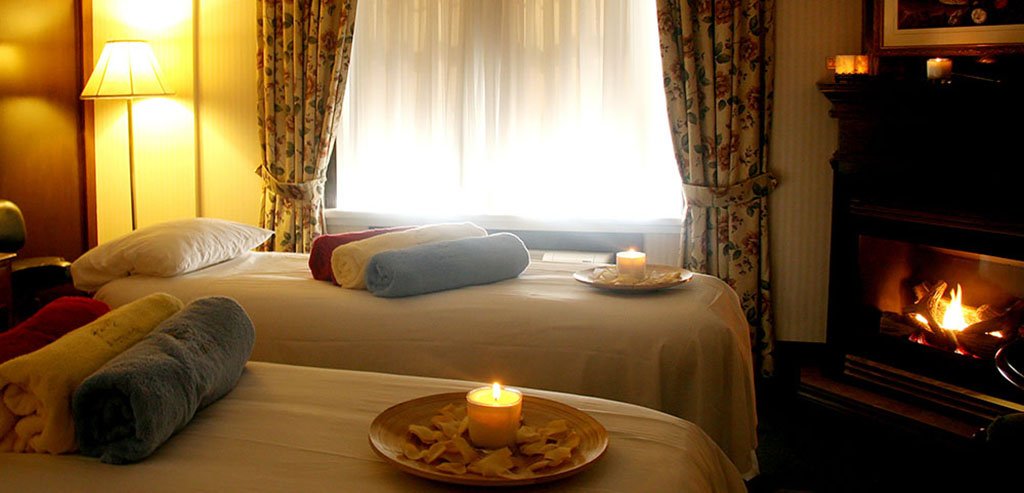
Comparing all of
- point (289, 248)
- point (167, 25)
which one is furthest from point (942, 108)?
point (167, 25)

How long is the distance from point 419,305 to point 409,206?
5.79 ft

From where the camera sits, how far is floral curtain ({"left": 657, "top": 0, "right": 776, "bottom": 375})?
370 centimetres

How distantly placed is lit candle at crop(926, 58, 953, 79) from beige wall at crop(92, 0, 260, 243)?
272 centimetres

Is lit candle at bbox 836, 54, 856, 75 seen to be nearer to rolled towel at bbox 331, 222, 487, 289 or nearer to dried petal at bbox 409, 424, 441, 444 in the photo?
rolled towel at bbox 331, 222, 487, 289

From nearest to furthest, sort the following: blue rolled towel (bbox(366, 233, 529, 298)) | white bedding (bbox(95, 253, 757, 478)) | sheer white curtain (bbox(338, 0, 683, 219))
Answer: white bedding (bbox(95, 253, 757, 478)), blue rolled towel (bbox(366, 233, 529, 298)), sheer white curtain (bbox(338, 0, 683, 219))

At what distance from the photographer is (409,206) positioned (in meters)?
4.22

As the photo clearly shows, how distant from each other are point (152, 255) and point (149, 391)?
1.41 meters

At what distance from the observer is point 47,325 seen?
172cm

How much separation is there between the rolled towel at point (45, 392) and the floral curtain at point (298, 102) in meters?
2.68

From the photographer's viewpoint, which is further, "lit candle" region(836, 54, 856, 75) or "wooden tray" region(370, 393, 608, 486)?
"lit candle" region(836, 54, 856, 75)

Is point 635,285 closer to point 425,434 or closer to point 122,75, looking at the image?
point 425,434

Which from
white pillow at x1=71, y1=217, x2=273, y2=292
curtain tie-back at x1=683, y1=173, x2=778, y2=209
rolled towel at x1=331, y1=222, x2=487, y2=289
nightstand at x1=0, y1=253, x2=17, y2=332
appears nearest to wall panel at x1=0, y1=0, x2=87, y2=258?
nightstand at x1=0, y1=253, x2=17, y2=332

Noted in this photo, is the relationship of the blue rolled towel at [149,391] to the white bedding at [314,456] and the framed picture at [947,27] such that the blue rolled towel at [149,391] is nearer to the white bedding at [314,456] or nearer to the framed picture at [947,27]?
the white bedding at [314,456]

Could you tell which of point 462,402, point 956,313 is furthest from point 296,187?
point 462,402
